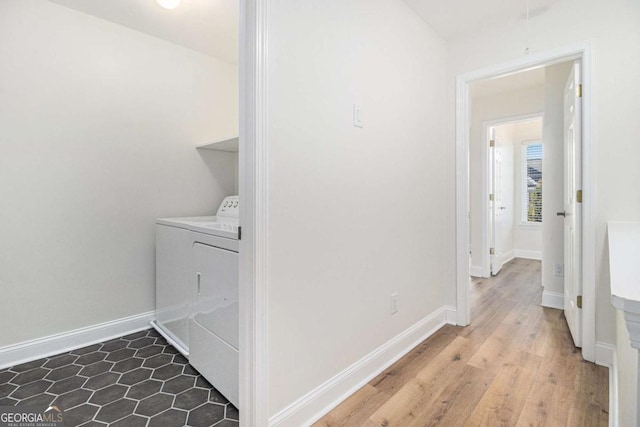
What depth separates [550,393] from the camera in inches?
63.7

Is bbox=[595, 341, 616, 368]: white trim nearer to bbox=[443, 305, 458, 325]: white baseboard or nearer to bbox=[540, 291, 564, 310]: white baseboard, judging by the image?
bbox=[443, 305, 458, 325]: white baseboard

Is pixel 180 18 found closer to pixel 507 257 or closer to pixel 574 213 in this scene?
pixel 574 213

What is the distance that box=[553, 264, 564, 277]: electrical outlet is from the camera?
2891 mm

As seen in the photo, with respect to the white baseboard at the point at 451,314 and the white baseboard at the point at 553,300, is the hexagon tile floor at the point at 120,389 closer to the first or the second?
the white baseboard at the point at 451,314

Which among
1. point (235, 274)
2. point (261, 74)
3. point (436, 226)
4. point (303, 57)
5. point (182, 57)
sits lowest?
point (235, 274)

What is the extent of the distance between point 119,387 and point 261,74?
1.82m

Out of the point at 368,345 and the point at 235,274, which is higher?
the point at 235,274

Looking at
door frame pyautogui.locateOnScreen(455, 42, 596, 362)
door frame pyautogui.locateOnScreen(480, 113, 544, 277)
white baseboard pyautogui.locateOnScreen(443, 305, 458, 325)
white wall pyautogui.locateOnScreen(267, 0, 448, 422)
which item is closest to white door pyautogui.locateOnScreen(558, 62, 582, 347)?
door frame pyautogui.locateOnScreen(455, 42, 596, 362)

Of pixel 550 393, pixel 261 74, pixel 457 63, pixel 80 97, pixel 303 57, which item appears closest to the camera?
pixel 261 74

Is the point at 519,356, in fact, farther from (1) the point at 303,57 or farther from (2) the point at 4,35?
(2) the point at 4,35

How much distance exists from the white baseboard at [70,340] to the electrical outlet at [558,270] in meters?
3.66

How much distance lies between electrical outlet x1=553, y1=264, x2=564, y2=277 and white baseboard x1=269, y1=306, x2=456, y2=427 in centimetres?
149

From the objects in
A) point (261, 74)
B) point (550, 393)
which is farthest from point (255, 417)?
point (550, 393)

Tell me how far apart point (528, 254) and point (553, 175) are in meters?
2.88
